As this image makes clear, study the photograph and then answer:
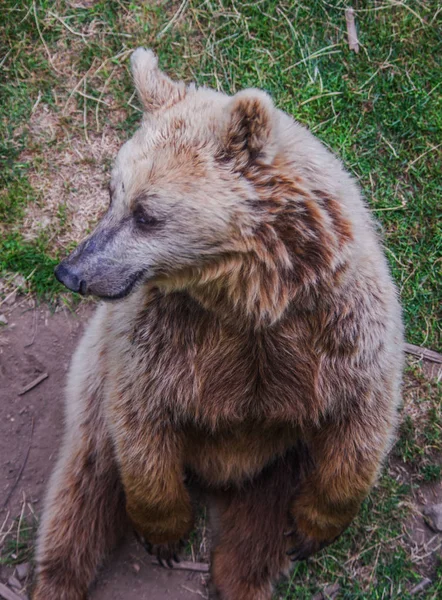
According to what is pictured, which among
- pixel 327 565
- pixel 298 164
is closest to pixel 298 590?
pixel 327 565

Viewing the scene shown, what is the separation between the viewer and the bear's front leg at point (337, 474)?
3748 mm

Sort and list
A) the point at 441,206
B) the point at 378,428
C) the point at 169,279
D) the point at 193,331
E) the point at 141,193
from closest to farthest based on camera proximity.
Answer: the point at 141,193 → the point at 169,279 → the point at 193,331 → the point at 378,428 → the point at 441,206

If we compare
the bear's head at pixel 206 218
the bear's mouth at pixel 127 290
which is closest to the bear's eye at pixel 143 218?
the bear's head at pixel 206 218

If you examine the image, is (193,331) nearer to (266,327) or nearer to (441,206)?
(266,327)

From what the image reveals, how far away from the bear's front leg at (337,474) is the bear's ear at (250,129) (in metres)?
1.54

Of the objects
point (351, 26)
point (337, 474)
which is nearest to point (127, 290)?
point (337, 474)

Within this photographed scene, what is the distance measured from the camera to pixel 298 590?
4.49 meters

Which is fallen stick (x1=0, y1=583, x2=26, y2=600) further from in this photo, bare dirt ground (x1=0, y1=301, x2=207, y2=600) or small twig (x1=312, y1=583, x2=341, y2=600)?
small twig (x1=312, y1=583, x2=341, y2=600)

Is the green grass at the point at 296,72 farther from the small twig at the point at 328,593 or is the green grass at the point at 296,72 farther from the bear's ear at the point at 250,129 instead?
the bear's ear at the point at 250,129

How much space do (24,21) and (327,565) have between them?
15.6ft

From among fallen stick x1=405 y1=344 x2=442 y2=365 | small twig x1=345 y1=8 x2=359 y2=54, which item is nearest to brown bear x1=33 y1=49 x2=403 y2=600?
fallen stick x1=405 y1=344 x2=442 y2=365

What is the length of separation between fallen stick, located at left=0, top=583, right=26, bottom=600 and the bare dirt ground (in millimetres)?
Result: 53

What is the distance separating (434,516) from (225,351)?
224cm

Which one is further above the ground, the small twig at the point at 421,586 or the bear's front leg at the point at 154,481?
the bear's front leg at the point at 154,481
